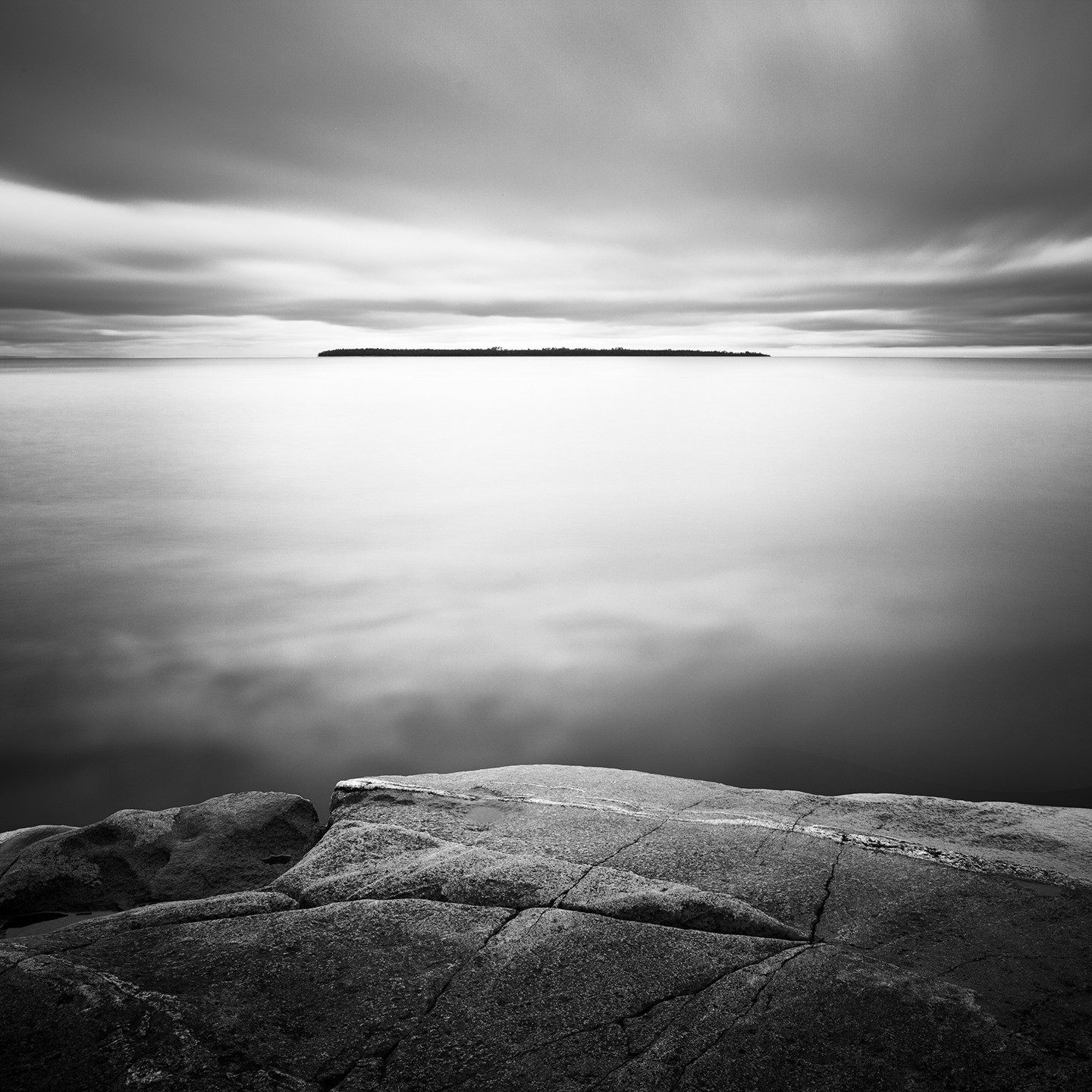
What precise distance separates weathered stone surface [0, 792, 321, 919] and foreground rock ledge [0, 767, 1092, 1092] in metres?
0.03

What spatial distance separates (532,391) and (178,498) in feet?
280

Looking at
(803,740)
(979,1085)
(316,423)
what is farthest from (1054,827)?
(316,423)

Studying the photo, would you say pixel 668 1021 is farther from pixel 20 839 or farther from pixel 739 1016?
pixel 20 839

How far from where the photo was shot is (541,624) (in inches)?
613

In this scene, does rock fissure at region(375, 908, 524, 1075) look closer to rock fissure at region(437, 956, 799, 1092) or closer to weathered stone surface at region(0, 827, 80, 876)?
rock fissure at region(437, 956, 799, 1092)

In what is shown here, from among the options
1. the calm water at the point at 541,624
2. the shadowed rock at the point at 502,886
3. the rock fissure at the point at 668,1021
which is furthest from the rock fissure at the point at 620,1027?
the calm water at the point at 541,624

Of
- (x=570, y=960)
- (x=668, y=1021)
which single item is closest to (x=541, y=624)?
(x=570, y=960)

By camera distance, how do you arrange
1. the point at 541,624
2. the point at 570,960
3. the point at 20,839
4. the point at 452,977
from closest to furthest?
the point at 452,977 → the point at 570,960 → the point at 20,839 → the point at 541,624

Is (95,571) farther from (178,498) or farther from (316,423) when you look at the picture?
(316,423)

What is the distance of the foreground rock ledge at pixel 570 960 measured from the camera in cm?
331

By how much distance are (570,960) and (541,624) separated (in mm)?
11571

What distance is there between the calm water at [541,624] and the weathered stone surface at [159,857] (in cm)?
310

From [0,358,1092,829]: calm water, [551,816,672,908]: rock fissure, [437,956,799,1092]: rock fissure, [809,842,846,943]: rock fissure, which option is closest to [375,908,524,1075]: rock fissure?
[551,816,672,908]: rock fissure

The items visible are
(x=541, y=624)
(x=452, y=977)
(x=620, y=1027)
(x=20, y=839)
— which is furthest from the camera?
(x=541, y=624)
